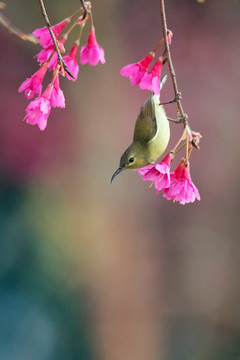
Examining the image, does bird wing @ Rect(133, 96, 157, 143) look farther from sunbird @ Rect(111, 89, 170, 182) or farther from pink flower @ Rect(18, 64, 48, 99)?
pink flower @ Rect(18, 64, 48, 99)

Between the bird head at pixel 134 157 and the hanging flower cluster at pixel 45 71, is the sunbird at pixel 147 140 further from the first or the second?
the hanging flower cluster at pixel 45 71

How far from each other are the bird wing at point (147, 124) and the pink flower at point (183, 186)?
0.19 meters

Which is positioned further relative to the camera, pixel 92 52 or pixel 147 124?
pixel 147 124

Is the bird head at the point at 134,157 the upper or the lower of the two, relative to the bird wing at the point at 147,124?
lower

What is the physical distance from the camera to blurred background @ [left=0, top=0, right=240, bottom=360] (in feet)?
6.63

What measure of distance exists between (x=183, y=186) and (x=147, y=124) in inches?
9.3

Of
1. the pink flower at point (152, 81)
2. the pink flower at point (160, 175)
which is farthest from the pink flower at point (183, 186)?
the pink flower at point (152, 81)

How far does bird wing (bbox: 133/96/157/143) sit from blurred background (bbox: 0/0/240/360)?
3.51ft

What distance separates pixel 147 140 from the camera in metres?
0.90

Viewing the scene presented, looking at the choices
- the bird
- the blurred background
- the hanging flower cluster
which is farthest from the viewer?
the blurred background

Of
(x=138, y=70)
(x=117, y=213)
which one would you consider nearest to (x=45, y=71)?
(x=138, y=70)

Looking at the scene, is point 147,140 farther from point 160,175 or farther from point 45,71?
point 45,71

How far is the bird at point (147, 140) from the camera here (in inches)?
35.2

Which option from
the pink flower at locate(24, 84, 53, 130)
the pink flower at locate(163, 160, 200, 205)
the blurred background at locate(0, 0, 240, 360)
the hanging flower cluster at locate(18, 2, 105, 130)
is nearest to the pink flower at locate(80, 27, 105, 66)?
the hanging flower cluster at locate(18, 2, 105, 130)
